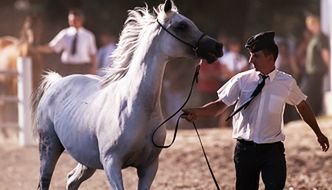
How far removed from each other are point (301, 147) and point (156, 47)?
7398 mm

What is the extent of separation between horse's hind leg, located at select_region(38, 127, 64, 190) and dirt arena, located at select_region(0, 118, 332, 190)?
7.47 feet

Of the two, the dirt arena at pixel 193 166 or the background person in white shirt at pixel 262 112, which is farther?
the dirt arena at pixel 193 166

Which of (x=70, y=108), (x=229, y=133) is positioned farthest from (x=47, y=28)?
(x=70, y=108)

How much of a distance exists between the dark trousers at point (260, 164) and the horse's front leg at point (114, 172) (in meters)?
0.93

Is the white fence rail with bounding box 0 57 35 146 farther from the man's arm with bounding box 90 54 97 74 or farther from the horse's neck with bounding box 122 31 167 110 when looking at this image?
the horse's neck with bounding box 122 31 167 110

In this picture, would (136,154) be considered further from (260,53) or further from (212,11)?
(212,11)

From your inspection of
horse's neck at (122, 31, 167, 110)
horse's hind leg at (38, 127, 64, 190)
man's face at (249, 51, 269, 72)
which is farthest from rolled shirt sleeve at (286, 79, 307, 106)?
horse's hind leg at (38, 127, 64, 190)

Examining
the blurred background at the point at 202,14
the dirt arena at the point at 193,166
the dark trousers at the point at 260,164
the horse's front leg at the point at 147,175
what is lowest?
the dirt arena at the point at 193,166

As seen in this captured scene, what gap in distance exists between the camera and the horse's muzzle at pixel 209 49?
26.9ft

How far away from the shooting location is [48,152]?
31.8 ft

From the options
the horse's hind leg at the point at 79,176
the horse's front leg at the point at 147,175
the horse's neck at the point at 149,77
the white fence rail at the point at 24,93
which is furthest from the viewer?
the white fence rail at the point at 24,93

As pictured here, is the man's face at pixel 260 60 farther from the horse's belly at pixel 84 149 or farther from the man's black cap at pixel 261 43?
the horse's belly at pixel 84 149

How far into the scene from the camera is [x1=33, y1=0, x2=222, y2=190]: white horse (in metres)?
8.36

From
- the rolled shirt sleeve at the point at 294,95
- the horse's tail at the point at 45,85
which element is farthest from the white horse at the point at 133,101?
the horse's tail at the point at 45,85
